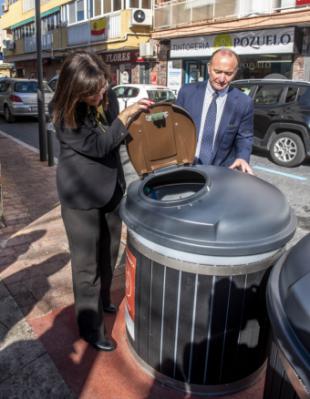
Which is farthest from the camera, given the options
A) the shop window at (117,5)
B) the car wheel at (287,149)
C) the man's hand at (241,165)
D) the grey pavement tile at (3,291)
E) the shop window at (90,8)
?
the shop window at (90,8)

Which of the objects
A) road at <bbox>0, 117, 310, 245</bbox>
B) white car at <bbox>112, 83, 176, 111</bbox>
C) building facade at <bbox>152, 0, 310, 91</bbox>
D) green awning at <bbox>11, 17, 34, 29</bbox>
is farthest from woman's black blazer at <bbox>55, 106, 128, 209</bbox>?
green awning at <bbox>11, 17, 34, 29</bbox>

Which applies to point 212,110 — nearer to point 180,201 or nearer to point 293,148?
point 180,201

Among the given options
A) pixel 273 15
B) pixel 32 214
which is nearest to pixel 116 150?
pixel 32 214

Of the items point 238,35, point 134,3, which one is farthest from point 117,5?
point 238,35

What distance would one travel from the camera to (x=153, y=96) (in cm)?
1416

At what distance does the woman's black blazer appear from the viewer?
2.26m

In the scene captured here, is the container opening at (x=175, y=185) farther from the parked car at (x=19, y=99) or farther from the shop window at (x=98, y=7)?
the shop window at (x=98, y=7)

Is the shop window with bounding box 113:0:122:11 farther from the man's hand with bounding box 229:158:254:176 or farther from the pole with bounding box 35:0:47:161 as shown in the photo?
the man's hand with bounding box 229:158:254:176

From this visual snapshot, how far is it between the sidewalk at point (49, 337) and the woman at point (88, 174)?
0.16 metres

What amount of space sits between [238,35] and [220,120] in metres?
15.2

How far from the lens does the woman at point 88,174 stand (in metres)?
2.21

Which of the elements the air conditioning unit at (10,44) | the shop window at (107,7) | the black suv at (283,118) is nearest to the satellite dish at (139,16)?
the shop window at (107,7)

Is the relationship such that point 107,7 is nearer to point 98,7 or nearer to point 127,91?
point 98,7

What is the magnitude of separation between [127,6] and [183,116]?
2235 centimetres
